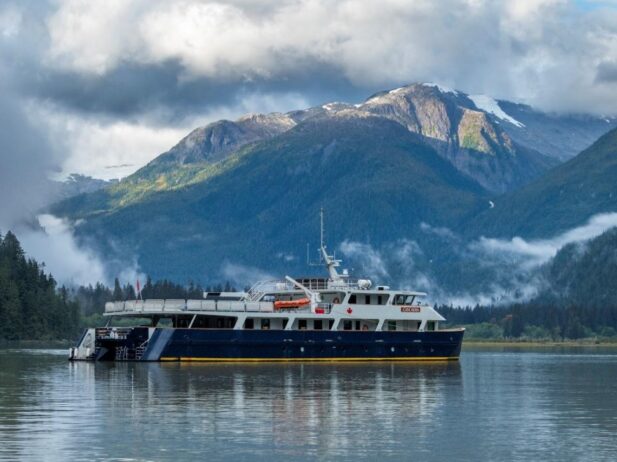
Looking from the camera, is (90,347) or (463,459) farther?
(90,347)

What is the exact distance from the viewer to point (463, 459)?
182ft

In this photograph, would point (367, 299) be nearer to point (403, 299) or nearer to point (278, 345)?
point (403, 299)

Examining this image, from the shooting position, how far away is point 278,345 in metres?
135

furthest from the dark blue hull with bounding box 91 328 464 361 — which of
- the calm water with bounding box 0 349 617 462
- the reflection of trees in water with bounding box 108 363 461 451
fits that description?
the calm water with bounding box 0 349 617 462

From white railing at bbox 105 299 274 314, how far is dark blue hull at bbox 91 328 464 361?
2050 mm

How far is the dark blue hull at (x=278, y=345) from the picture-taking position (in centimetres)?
12988

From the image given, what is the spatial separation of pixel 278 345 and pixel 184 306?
10541 millimetres

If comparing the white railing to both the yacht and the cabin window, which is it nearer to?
the yacht

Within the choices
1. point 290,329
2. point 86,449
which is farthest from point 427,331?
point 86,449

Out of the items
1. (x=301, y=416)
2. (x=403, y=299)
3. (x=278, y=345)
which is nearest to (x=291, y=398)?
(x=301, y=416)

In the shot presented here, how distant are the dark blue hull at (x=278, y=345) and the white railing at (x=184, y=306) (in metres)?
2.05

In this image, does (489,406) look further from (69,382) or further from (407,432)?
(69,382)

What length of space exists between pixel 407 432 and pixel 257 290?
78.5 meters

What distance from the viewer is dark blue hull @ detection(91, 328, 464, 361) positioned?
12988 centimetres
